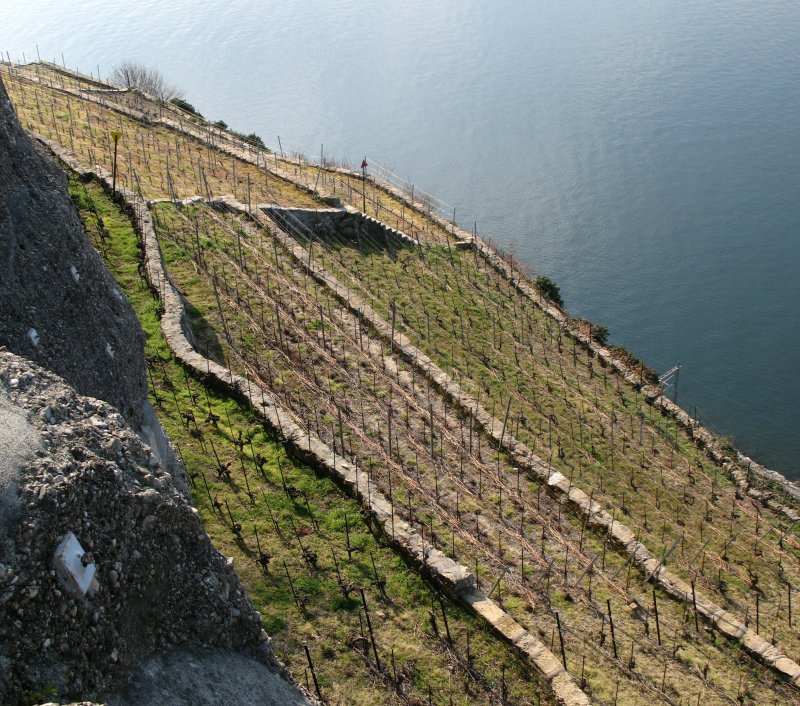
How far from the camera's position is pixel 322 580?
13930 millimetres

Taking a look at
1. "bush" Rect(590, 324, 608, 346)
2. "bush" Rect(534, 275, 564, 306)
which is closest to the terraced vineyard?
"bush" Rect(534, 275, 564, 306)

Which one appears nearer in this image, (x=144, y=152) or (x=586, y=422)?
(x=586, y=422)

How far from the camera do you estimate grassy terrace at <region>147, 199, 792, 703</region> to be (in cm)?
1512

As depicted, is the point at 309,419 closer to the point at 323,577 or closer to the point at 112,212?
the point at 323,577

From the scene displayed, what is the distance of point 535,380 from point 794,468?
12403 millimetres

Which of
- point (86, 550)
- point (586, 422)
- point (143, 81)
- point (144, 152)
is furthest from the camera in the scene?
point (143, 81)

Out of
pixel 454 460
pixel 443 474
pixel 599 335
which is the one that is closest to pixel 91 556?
pixel 443 474

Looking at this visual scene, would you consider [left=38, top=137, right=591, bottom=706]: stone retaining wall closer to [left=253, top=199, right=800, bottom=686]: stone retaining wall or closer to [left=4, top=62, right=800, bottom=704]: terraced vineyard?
[left=4, top=62, right=800, bottom=704]: terraced vineyard

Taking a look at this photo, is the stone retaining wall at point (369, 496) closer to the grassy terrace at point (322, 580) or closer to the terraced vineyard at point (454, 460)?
the grassy terrace at point (322, 580)

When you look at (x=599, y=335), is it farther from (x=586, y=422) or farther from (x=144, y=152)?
(x=144, y=152)

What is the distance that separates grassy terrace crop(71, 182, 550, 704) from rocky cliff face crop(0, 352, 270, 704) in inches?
96.1

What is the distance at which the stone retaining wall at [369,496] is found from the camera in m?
13.5

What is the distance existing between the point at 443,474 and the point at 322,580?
5283mm

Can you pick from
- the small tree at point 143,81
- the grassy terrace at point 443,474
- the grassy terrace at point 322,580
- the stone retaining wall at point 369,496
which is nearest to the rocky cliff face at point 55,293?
the grassy terrace at point 322,580
